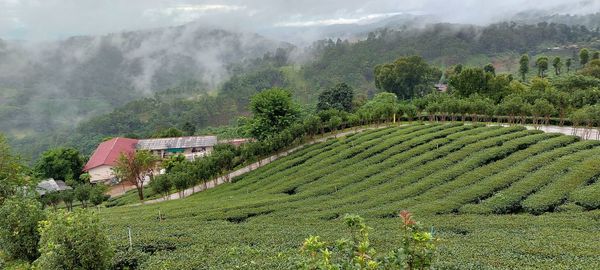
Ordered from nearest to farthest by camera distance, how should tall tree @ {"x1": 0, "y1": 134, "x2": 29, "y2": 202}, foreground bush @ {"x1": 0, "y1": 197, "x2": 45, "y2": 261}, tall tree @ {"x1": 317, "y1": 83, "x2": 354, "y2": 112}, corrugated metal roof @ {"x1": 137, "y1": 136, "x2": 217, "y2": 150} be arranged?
foreground bush @ {"x1": 0, "y1": 197, "x2": 45, "y2": 261} → tall tree @ {"x1": 0, "y1": 134, "x2": 29, "y2": 202} → corrugated metal roof @ {"x1": 137, "y1": 136, "x2": 217, "y2": 150} → tall tree @ {"x1": 317, "y1": 83, "x2": 354, "y2": 112}

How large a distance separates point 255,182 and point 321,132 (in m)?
16.6

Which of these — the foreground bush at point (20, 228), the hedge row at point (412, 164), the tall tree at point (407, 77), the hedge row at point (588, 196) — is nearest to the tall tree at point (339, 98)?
the tall tree at point (407, 77)

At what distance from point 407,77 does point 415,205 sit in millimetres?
68500

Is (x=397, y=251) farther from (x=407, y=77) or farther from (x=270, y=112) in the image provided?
(x=407, y=77)

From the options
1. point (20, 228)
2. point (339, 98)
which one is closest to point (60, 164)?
point (339, 98)

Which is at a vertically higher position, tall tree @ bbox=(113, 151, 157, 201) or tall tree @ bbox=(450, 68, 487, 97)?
tall tree @ bbox=(450, 68, 487, 97)

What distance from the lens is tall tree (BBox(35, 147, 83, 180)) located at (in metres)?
64.4

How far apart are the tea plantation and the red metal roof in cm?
3427

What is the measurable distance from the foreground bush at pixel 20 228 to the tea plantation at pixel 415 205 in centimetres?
332

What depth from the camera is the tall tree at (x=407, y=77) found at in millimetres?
90125

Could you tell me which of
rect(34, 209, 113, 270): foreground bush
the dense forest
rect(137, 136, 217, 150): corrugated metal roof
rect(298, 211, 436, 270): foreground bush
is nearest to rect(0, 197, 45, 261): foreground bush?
rect(34, 209, 113, 270): foreground bush

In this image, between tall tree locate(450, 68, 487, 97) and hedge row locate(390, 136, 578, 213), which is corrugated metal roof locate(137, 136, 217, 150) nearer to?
tall tree locate(450, 68, 487, 97)

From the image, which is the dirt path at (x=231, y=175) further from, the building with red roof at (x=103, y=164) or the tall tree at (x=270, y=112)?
the building with red roof at (x=103, y=164)

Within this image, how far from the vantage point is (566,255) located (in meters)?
15.1
